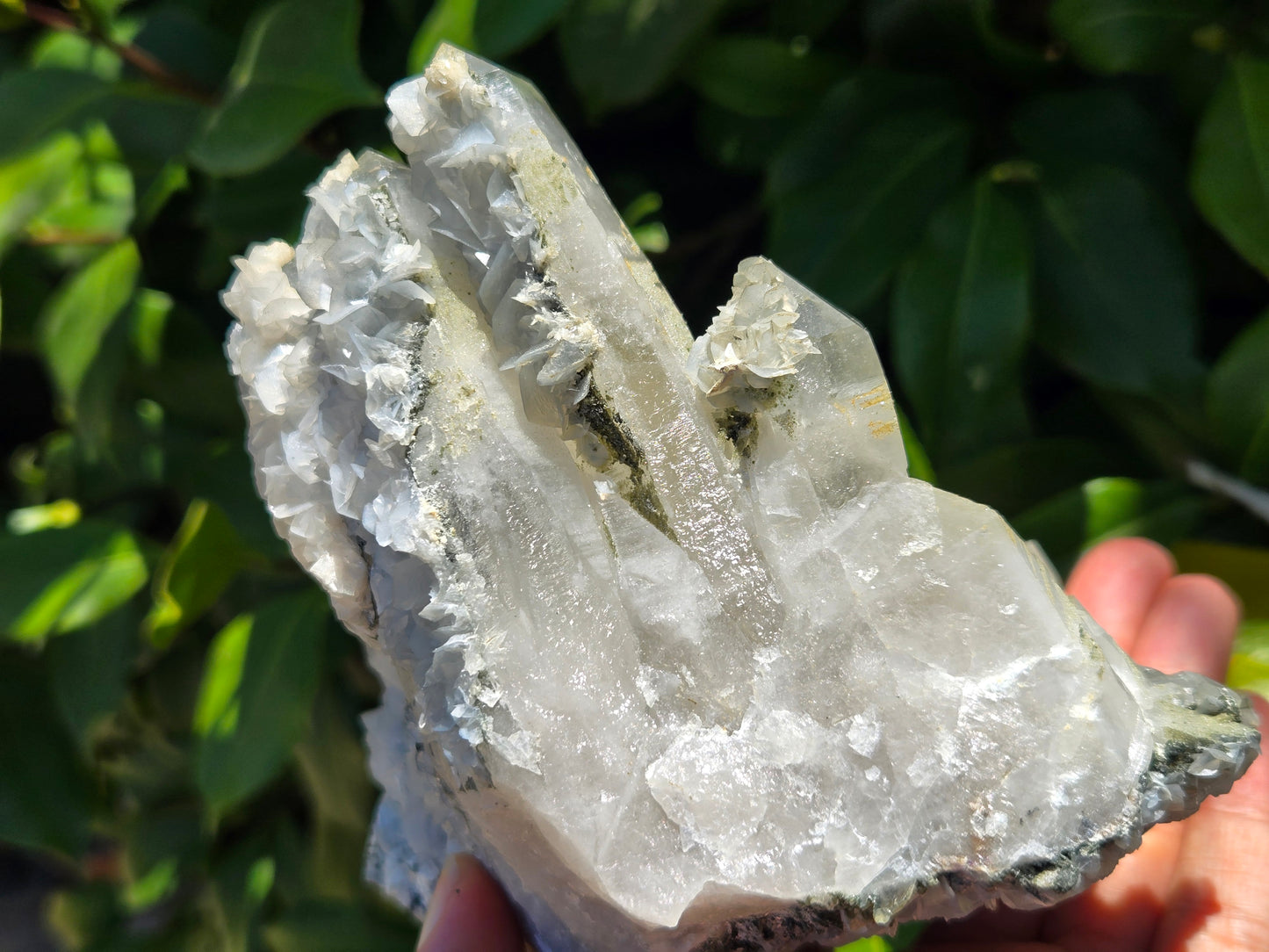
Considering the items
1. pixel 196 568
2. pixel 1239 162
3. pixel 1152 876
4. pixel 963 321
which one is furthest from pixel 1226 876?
pixel 196 568

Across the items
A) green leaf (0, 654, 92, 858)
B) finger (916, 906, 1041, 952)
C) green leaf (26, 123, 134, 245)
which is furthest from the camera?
green leaf (0, 654, 92, 858)

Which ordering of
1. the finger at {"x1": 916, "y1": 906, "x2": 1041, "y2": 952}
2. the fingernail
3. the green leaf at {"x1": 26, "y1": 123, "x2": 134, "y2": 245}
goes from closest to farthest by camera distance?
1. the fingernail
2. the finger at {"x1": 916, "y1": 906, "x2": 1041, "y2": 952}
3. the green leaf at {"x1": 26, "y1": 123, "x2": 134, "y2": 245}

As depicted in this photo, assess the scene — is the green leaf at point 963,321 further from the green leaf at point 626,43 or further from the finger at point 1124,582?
the green leaf at point 626,43

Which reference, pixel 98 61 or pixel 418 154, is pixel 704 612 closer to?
pixel 418 154

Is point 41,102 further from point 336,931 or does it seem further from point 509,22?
point 336,931

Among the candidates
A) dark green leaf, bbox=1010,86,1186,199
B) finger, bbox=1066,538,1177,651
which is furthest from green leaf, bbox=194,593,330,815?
dark green leaf, bbox=1010,86,1186,199

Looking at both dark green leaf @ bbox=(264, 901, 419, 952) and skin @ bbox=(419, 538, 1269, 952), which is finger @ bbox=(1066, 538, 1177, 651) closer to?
skin @ bbox=(419, 538, 1269, 952)

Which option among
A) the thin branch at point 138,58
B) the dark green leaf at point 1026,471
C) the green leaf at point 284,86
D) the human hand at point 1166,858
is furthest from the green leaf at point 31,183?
the human hand at point 1166,858
